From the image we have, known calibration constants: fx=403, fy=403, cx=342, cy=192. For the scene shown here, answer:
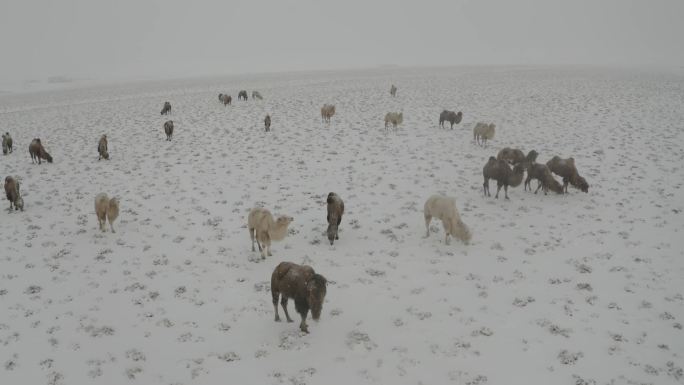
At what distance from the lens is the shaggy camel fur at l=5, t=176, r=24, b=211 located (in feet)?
39.2

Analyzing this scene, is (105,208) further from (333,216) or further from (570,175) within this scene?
(570,175)

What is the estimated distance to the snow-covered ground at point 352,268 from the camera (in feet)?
21.8

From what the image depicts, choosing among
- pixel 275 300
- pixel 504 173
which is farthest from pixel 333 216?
pixel 504 173

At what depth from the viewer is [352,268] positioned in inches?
368

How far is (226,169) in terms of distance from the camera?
53.1ft

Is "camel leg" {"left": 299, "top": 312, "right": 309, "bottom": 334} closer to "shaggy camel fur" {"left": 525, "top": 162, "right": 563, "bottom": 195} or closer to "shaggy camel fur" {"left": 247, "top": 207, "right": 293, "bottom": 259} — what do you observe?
"shaggy camel fur" {"left": 247, "top": 207, "right": 293, "bottom": 259}

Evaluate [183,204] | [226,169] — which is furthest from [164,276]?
[226,169]

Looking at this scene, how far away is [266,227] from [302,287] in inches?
115

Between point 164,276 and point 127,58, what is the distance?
18147cm

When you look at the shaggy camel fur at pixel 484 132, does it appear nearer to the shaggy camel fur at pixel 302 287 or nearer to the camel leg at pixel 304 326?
the shaggy camel fur at pixel 302 287

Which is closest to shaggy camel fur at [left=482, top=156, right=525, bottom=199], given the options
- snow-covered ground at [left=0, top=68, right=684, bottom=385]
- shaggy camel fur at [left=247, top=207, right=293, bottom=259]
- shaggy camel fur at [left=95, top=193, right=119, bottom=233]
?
snow-covered ground at [left=0, top=68, right=684, bottom=385]

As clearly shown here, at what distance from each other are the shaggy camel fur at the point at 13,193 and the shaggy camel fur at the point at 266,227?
7.99 metres

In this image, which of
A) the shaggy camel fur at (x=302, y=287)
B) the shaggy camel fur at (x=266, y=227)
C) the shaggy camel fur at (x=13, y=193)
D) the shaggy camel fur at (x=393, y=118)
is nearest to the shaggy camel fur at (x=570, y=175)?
the shaggy camel fur at (x=266, y=227)

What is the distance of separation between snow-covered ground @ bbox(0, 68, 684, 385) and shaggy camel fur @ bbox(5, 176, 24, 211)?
1.55ft
